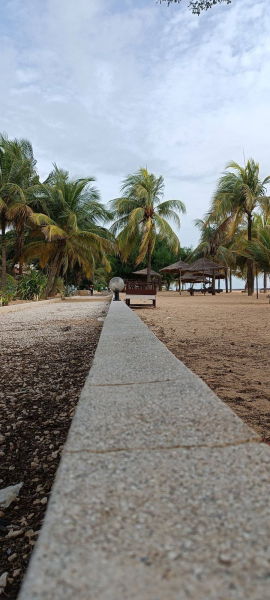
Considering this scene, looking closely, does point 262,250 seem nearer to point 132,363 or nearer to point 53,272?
point 53,272

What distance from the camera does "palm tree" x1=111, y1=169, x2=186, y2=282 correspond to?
78.7 feet

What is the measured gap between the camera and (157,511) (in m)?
0.77

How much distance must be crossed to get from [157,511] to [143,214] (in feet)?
79.8

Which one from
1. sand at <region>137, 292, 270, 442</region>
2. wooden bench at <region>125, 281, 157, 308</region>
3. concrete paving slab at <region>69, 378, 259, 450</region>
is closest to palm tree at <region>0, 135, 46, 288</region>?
wooden bench at <region>125, 281, 157, 308</region>

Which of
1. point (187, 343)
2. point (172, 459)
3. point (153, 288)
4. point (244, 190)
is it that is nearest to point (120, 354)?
point (172, 459)

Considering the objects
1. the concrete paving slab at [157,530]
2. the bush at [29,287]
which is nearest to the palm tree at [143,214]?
the bush at [29,287]

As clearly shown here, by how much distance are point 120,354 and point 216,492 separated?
165cm

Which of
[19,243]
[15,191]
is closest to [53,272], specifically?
[19,243]

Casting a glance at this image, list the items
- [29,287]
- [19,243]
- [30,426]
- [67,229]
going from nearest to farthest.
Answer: [30,426] → [29,287] → [19,243] → [67,229]

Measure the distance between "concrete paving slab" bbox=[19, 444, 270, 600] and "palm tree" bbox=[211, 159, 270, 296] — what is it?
68.8ft

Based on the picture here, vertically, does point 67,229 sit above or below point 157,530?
Answer: above

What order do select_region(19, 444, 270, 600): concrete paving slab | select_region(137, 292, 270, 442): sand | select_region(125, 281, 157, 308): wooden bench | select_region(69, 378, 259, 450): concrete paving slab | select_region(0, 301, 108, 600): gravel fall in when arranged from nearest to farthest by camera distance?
select_region(19, 444, 270, 600): concrete paving slab
select_region(69, 378, 259, 450): concrete paving slab
select_region(0, 301, 108, 600): gravel
select_region(137, 292, 270, 442): sand
select_region(125, 281, 157, 308): wooden bench

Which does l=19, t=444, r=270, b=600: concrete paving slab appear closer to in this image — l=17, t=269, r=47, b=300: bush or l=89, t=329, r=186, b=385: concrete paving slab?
l=89, t=329, r=186, b=385: concrete paving slab

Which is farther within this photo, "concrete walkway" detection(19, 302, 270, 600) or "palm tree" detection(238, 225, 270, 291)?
"palm tree" detection(238, 225, 270, 291)
